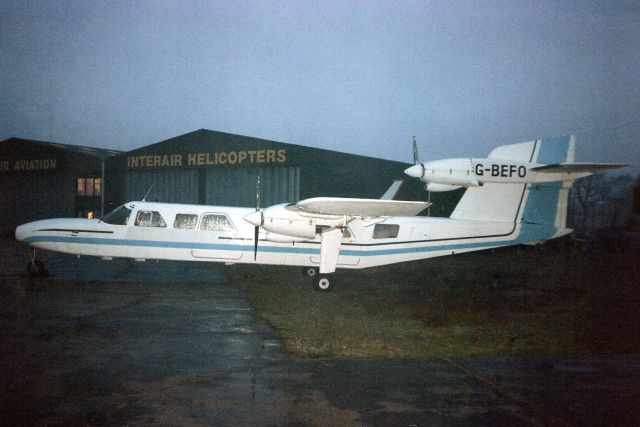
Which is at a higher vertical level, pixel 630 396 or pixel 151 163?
pixel 151 163

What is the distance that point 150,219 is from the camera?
48.2 feet

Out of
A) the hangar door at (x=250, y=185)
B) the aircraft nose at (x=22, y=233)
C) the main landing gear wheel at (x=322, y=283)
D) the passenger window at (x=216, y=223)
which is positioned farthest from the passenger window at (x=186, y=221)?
the hangar door at (x=250, y=185)

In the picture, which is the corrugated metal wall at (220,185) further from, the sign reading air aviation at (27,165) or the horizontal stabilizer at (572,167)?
the horizontal stabilizer at (572,167)

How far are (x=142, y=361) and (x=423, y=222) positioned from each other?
9.90 metres

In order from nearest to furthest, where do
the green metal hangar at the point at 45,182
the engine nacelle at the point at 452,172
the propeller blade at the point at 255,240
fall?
the engine nacelle at the point at 452,172 < the propeller blade at the point at 255,240 < the green metal hangar at the point at 45,182

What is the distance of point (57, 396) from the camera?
5496mm

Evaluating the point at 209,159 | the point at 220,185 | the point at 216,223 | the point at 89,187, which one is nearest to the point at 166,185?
the point at 209,159

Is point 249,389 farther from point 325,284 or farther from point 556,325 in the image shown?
point 325,284

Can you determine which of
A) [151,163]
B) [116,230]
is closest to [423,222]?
[116,230]

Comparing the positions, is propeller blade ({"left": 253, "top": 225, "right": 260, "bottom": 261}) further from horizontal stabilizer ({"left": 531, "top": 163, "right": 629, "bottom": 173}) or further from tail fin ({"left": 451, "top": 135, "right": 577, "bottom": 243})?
horizontal stabilizer ({"left": 531, "top": 163, "right": 629, "bottom": 173})

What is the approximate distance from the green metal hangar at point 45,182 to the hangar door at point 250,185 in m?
10.2

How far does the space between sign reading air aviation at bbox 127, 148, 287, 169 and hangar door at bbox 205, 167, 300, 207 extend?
56 centimetres

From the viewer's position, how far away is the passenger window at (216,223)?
14.6 metres

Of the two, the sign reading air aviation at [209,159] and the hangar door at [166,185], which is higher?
the sign reading air aviation at [209,159]
